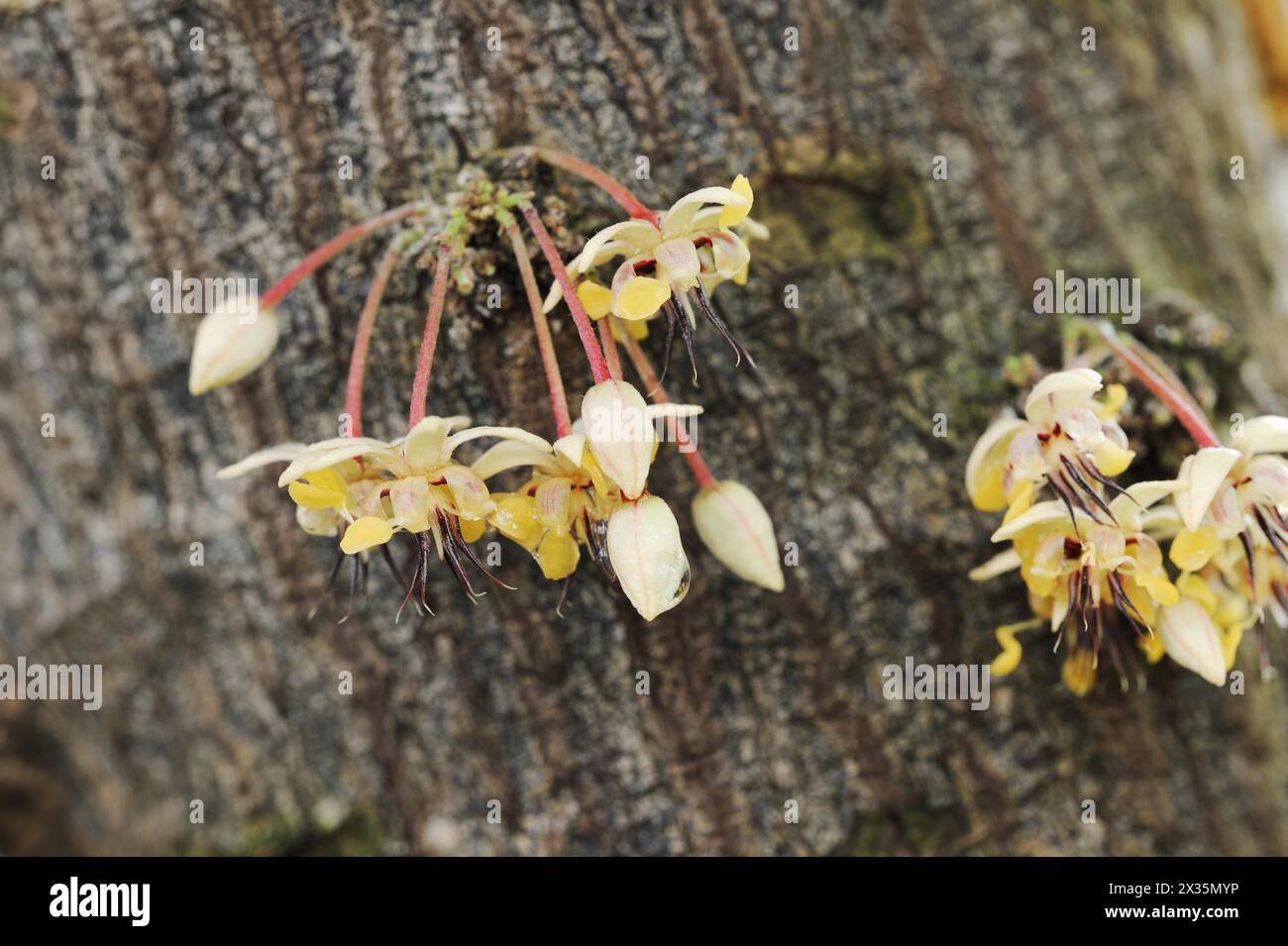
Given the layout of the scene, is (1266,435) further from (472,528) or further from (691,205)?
(472,528)

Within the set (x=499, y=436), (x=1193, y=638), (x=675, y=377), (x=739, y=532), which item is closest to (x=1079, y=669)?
(x=1193, y=638)

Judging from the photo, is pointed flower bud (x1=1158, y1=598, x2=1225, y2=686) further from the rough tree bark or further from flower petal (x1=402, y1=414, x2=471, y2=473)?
flower petal (x1=402, y1=414, x2=471, y2=473)

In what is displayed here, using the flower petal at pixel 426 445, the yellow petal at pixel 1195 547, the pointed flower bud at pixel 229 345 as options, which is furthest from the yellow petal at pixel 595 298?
the yellow petal at pixel 1195 547

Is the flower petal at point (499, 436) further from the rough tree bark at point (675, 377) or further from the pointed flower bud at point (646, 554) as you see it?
the rough tree bark at point (675, 377)
